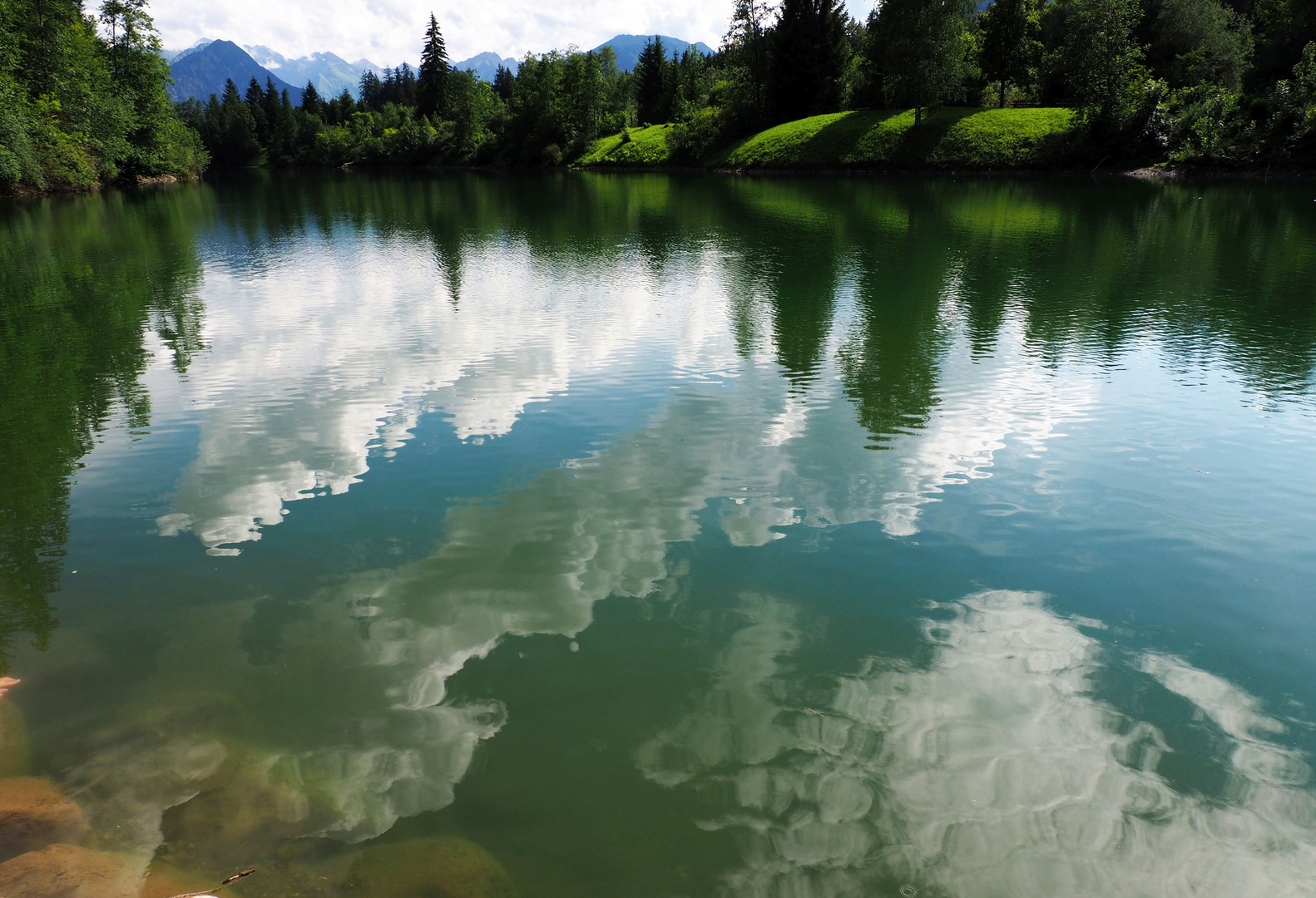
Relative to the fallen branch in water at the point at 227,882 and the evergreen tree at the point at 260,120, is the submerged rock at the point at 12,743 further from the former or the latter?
the evergreen tree at the point at 260,120

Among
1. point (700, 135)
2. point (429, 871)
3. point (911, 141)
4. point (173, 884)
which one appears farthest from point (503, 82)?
point (429, 871)

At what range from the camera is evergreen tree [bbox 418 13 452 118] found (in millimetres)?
141750

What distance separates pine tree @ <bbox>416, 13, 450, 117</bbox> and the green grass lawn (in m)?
53.4

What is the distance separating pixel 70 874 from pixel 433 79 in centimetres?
16347

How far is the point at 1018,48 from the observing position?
7656cm

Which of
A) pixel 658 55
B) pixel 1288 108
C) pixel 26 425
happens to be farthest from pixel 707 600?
pixel 658 55

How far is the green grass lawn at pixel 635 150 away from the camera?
314 feet

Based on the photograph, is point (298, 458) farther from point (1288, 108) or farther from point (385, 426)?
point (1288, 108)

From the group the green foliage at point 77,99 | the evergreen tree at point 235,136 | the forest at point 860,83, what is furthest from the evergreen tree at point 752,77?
the evergreen tree at point 235,136

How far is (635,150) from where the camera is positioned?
9769cm

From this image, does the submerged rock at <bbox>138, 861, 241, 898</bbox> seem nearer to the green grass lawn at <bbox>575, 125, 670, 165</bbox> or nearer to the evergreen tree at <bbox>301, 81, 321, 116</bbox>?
the green grass lawn at <bbox>575, 125, 670, 165</bbox>

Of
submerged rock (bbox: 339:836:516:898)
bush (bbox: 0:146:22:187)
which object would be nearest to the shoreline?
bush (bbox: 0:146:22:187)

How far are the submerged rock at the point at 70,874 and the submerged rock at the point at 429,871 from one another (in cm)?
132

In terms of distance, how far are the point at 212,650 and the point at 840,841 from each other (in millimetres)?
5652
